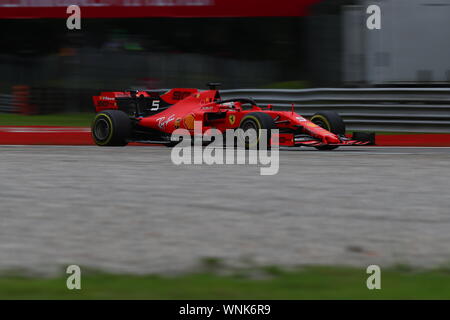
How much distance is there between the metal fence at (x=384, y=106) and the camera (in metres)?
13.2

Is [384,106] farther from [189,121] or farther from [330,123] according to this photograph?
[189,121]

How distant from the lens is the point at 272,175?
7996 millimetres

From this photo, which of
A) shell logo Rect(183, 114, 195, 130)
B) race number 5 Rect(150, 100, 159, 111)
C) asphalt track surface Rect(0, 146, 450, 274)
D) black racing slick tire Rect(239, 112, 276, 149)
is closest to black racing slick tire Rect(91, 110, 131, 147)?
race number 5 Rect(150, 100, 159, 111)

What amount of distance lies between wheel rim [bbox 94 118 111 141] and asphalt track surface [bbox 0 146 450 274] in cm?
230

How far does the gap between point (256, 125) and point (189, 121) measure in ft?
3.93

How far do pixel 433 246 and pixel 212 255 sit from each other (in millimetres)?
1357

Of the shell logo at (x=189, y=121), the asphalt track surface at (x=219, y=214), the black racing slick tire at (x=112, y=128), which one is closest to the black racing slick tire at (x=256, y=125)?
the shell logo at (x=189, y=121)

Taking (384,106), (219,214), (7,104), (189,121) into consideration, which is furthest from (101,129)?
(7,104)

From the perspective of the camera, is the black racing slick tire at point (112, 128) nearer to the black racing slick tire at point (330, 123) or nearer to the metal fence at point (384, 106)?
the black racing slick tire at point (330, 123)

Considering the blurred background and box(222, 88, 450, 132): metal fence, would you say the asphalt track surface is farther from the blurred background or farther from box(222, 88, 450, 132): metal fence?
the blurred background

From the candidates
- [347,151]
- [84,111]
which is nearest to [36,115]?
[84,111]

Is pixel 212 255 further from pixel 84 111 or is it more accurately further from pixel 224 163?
pixel 84 111
